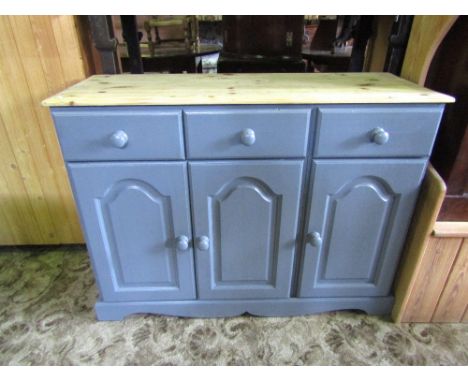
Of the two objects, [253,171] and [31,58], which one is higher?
[31,58]

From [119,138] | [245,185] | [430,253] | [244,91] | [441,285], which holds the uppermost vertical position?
[244,91]

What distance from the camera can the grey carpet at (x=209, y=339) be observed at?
1.11 m

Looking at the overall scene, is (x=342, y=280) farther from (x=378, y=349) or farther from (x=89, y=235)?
(x=89, y=235)

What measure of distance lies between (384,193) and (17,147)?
1424 mm

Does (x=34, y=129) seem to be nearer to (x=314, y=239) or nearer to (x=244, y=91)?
(x=244, y=91)

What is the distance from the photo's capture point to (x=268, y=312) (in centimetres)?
123

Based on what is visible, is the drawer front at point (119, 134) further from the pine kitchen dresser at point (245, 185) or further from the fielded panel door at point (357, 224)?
the fielded panel door at point (357, 224)

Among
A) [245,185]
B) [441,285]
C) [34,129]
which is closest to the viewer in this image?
[245,185]

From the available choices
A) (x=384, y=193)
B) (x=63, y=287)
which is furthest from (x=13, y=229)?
(x=384, y=193)

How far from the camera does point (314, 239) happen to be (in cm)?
105

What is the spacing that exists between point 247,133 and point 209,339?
0.78m

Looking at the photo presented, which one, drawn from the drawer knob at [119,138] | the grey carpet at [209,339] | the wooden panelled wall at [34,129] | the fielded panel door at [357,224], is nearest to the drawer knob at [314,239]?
the fielded panel door at [357,224]

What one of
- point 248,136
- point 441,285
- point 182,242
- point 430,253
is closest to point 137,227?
point 182,242

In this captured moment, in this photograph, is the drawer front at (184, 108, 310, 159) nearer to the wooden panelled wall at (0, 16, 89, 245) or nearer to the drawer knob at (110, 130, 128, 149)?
the drawer knob at (110, 130, 128, 149)
